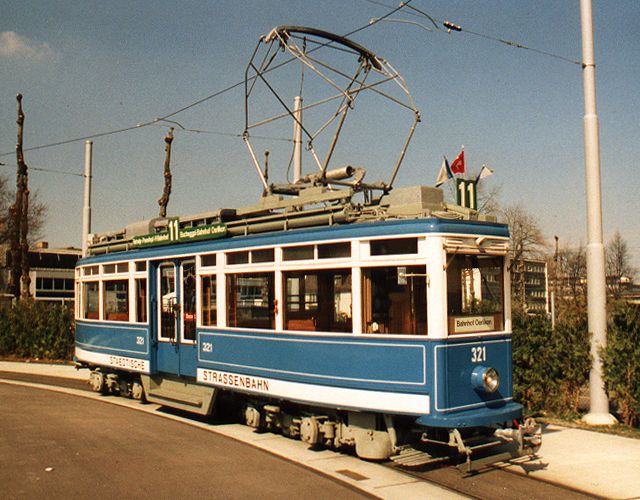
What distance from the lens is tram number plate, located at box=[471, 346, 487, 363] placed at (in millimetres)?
8727

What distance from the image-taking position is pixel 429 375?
8.30 m

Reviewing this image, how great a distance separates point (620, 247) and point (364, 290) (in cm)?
5824

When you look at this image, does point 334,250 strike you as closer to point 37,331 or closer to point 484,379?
point 484,379

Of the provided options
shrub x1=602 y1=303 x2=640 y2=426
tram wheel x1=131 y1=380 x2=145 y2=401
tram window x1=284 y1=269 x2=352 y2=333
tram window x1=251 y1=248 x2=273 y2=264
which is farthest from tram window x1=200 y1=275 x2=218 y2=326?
shrub x1=602 y1=303 x2=640 y2=426

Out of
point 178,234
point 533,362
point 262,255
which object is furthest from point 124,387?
point 533,362

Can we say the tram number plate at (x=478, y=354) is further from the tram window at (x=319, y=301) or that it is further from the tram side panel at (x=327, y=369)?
the tram window at (x=319, y=301)

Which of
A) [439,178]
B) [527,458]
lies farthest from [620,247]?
[527,458]

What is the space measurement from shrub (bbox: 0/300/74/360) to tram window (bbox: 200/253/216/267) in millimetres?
14755

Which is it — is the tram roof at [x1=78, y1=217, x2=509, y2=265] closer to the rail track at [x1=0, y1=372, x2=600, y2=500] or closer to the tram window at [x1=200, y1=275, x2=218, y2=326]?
the tram window at [x1=200, y1=275, x2=218, y2=326]

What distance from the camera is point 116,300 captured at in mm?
14781

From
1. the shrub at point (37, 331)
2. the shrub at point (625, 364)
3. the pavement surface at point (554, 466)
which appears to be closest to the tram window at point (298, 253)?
the pavement surface at point (554, 466)

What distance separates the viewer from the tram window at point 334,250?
9.17 metres

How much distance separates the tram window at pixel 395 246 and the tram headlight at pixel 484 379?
5.23 feet

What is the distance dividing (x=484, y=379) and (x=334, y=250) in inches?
95.6
